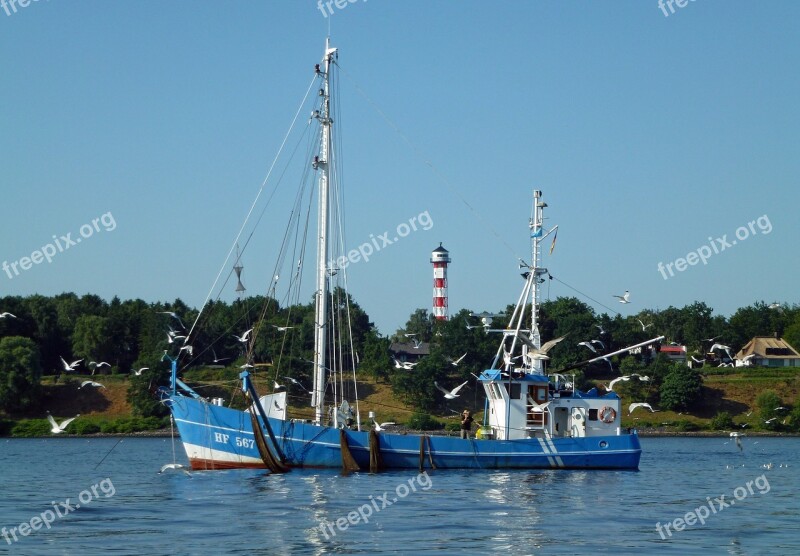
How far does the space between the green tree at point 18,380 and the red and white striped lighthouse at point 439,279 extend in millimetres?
48990

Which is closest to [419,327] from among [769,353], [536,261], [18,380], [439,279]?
[439,279]

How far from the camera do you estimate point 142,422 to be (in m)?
79.1

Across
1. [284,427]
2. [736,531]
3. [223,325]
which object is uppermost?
[223,325]

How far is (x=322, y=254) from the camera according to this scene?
41156mm

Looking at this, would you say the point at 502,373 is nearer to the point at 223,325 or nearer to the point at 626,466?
the point at 626,466

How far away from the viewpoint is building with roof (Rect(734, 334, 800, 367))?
4240 inches

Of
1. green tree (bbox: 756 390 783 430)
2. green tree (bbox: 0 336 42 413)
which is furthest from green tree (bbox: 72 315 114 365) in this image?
green tree (bbox: 756 390 783 430)

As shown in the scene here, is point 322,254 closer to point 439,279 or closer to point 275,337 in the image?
point 275,337

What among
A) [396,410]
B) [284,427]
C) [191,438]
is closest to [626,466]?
[284,427]

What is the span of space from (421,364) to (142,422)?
1984 cm

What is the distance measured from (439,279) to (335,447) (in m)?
83.5

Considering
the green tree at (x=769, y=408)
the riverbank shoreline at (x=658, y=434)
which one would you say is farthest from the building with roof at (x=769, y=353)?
the riverbank shoreline at (x=658, y=434)

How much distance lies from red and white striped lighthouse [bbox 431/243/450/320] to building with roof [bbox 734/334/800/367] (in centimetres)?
3010

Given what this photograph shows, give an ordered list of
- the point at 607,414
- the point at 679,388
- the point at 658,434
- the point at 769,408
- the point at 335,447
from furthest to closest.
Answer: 1. the point at 679,388
2. the point at 769,408
3. the point at 658,434
4. the point at 607,414
5. the point at 335,447
